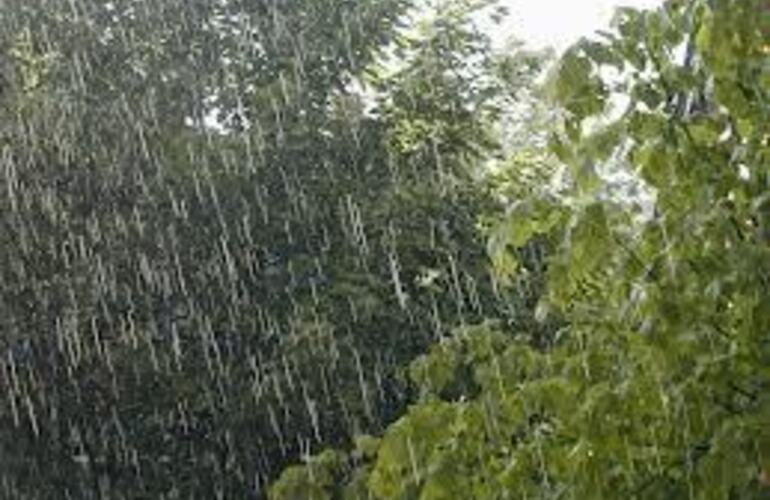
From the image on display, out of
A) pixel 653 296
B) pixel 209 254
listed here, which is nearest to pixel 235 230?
pixel 209 254

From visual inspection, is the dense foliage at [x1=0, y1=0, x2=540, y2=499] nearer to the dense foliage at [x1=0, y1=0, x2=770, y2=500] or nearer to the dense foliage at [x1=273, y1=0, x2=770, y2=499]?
the dense foliage at [x1=0, y1=0, x2=770, y2=500]

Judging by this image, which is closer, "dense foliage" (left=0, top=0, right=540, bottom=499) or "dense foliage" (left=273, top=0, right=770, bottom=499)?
"dense foliage" (left=273, top=0, right=770, bottom=499)

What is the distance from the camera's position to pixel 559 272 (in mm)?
3039

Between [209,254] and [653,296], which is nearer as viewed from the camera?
[653,296]

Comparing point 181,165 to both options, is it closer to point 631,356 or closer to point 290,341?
point 290,341

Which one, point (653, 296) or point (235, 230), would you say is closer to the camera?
point (653, 296)

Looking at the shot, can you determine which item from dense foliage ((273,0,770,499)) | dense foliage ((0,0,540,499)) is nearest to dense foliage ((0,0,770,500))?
dense foliage ((0,0,540,499))

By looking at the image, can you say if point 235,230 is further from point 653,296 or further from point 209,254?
point 653,296

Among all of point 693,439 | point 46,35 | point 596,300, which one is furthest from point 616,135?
point 46,35

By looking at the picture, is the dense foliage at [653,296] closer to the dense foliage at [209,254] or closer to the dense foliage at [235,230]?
the dense foliage at [235,230]

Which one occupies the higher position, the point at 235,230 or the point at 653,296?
the point at 235,230

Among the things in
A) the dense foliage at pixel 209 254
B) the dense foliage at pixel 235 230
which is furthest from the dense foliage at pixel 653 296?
the dense foliage at pixel 209 254

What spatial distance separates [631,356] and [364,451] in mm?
1269

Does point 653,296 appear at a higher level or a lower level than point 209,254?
lower
